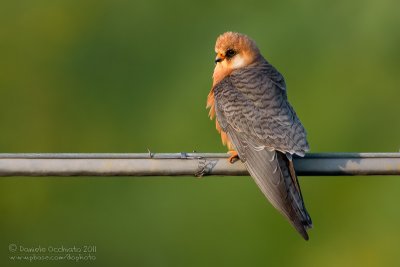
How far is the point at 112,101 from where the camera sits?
10438 mm

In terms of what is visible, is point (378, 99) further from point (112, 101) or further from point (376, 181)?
point (112, 101)

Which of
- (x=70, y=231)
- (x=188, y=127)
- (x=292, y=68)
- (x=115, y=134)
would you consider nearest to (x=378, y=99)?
(x=292, y=68)

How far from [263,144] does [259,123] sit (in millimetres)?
218

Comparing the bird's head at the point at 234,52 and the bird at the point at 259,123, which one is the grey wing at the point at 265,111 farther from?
the bird's head at the point at 234,52

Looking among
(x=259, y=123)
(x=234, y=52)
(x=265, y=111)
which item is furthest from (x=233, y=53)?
(x=259, y=123)

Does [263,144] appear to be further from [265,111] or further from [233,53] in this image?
[233,53]

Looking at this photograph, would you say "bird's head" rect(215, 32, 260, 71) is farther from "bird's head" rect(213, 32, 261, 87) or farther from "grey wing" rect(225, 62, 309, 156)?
"grey wing" rect(225, 62, 309, 156)

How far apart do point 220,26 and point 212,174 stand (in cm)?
650

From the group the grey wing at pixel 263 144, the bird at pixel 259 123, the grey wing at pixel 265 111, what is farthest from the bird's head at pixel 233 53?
the grey wing at pixel 263 144

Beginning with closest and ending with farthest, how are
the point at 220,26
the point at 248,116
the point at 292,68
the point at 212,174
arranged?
the point at 212,174 < the point at 248,116 < the point at 292,68 < the point at 220,26

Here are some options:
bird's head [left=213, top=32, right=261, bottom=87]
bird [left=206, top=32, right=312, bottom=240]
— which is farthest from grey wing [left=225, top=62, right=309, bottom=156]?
bird's head [left=213, top=32, right=261, bottom=87]

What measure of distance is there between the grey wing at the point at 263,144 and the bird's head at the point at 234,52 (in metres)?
0.26

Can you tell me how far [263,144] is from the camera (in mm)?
5234

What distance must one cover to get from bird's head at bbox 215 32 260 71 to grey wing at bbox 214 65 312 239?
0.85 ft
